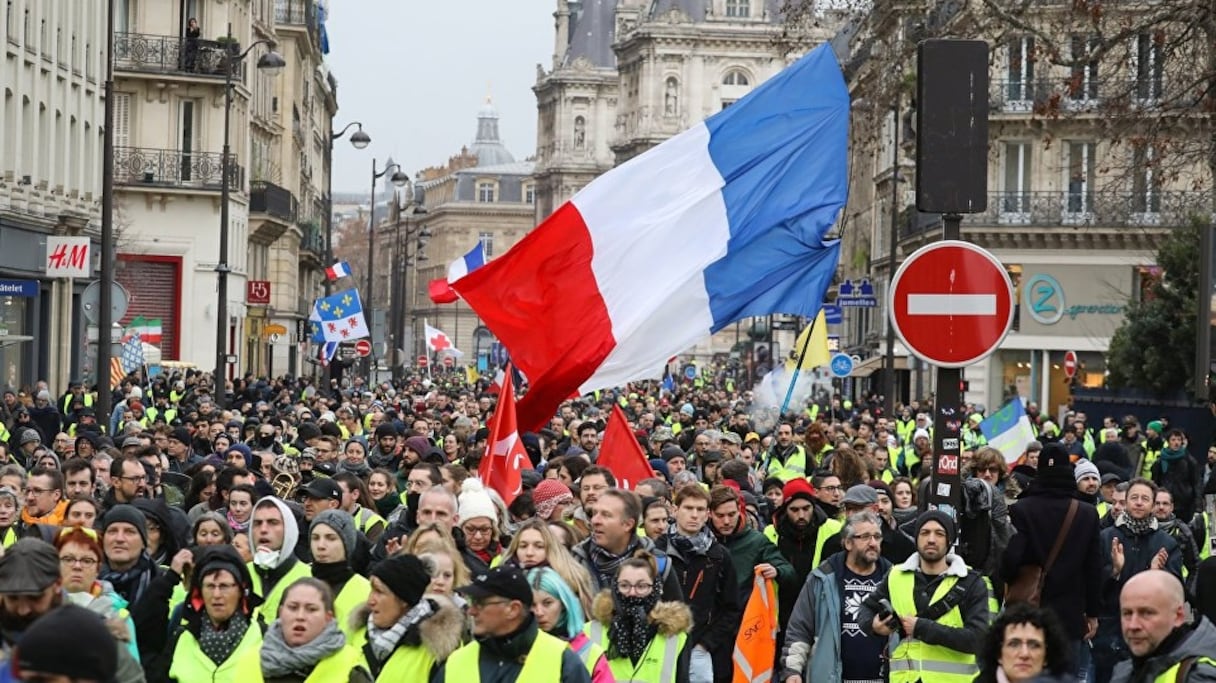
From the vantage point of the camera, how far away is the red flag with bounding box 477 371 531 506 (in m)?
14.9

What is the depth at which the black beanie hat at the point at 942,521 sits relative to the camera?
10.3 metres

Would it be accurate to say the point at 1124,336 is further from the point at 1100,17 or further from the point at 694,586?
the point at 694,586

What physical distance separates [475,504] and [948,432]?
2244mm

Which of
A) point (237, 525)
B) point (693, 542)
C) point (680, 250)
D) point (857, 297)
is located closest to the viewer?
point (693, 542)

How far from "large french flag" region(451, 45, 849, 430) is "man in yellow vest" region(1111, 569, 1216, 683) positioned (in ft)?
21.9

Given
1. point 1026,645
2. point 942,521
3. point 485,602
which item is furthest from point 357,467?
point 1026,645

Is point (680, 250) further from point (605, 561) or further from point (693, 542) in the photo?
point (605, 561)

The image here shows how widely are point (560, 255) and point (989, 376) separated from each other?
154 ft

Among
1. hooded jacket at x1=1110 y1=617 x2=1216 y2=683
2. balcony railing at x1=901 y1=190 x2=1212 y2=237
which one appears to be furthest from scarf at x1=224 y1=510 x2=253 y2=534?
balcony railing at x1=901 y1=190 x2=1212 y2=237

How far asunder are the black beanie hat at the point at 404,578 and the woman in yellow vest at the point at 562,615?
575 mm

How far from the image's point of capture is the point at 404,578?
8.43 meters

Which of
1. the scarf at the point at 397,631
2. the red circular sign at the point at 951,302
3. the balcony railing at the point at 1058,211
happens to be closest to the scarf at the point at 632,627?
the red circular sign at the point at 951,302

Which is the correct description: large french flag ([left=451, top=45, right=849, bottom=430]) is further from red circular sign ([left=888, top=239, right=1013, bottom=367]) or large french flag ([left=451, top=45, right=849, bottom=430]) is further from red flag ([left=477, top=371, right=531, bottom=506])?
red circular sign ([left=888, top=239, right=1013, bottom=367])

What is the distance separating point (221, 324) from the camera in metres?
41.3
